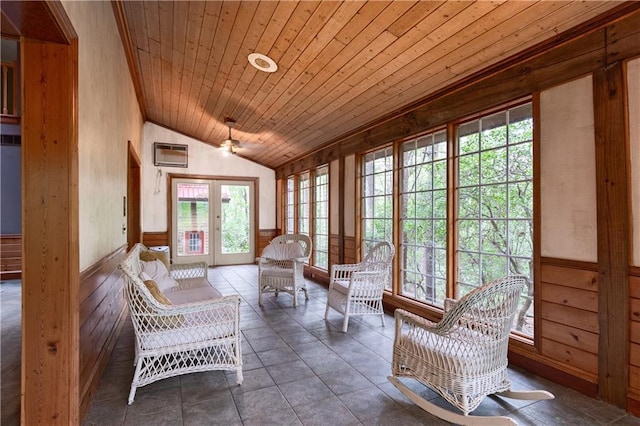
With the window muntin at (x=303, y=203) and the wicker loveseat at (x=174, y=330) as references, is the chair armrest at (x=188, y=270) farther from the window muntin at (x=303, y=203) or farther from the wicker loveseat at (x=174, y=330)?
the window muntin at (x=303, y=203)

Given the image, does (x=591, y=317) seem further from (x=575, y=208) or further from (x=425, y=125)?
(x=425, y=125)

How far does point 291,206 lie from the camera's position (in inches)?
299

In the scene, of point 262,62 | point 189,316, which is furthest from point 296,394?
point 262,62

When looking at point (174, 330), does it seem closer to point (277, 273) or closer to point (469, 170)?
point (277, 273)

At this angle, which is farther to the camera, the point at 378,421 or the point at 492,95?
the point at 492,95

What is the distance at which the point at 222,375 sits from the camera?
2551mm

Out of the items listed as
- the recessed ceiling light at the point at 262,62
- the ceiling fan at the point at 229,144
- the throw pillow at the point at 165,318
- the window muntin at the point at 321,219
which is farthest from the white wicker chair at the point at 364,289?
the ceiling fan at the point at 229,144

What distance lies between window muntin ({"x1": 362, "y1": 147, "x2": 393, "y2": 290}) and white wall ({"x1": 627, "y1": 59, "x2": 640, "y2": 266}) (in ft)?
7.80

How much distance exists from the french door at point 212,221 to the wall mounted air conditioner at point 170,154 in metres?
0.39

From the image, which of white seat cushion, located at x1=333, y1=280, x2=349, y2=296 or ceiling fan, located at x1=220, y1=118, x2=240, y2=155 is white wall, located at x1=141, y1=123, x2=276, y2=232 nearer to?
ceiling fan, located at x1=220, y1=118, x2=240, y2=155

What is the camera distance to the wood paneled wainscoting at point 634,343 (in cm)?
198

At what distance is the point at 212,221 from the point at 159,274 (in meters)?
4.23

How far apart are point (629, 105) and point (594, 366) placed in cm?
167

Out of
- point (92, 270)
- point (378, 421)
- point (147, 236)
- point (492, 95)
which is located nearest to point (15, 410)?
point (92, 270)
